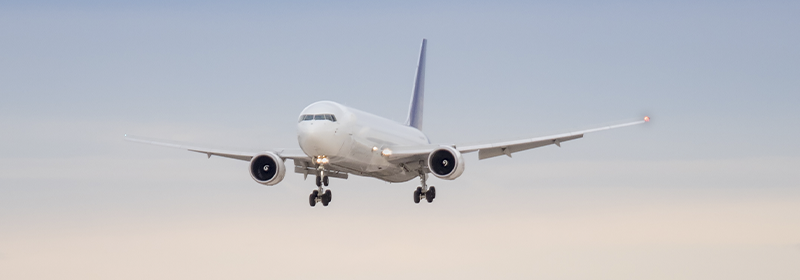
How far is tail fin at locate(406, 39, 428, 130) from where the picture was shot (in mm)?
74438

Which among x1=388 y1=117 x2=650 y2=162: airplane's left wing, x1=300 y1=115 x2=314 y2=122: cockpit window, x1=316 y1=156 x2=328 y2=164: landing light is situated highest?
x1=388 y1=117 x2=650 y2=162: airplane's left wing

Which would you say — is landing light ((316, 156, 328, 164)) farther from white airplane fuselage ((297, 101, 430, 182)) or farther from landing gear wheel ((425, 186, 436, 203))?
landing gear wheel ((425, 186, 436, 203))

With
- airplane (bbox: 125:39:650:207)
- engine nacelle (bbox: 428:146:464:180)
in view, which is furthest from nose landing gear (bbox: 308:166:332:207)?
engine nacelle (bbox: 428:146:464:180)

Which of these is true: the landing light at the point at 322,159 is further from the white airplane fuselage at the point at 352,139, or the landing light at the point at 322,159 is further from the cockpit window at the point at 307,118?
the cockpit window at the point at 307,118

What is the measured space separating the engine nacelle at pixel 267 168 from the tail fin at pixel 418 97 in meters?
17.7

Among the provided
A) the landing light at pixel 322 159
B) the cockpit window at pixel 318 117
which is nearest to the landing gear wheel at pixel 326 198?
the landing light at pixel 322 159

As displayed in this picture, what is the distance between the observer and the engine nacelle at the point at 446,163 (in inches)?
2232

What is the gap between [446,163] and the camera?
188ft

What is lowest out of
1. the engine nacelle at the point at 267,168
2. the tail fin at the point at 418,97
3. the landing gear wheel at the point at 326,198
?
the landing gear wheel at the point at 326,198

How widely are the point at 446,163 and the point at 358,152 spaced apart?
4512mm

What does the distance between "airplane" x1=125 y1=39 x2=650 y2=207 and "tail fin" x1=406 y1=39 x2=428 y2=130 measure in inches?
437

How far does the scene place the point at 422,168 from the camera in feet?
201

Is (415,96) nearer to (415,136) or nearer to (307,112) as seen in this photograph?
(415,136)

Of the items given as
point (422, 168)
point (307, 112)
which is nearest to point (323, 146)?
point (307, 112)
